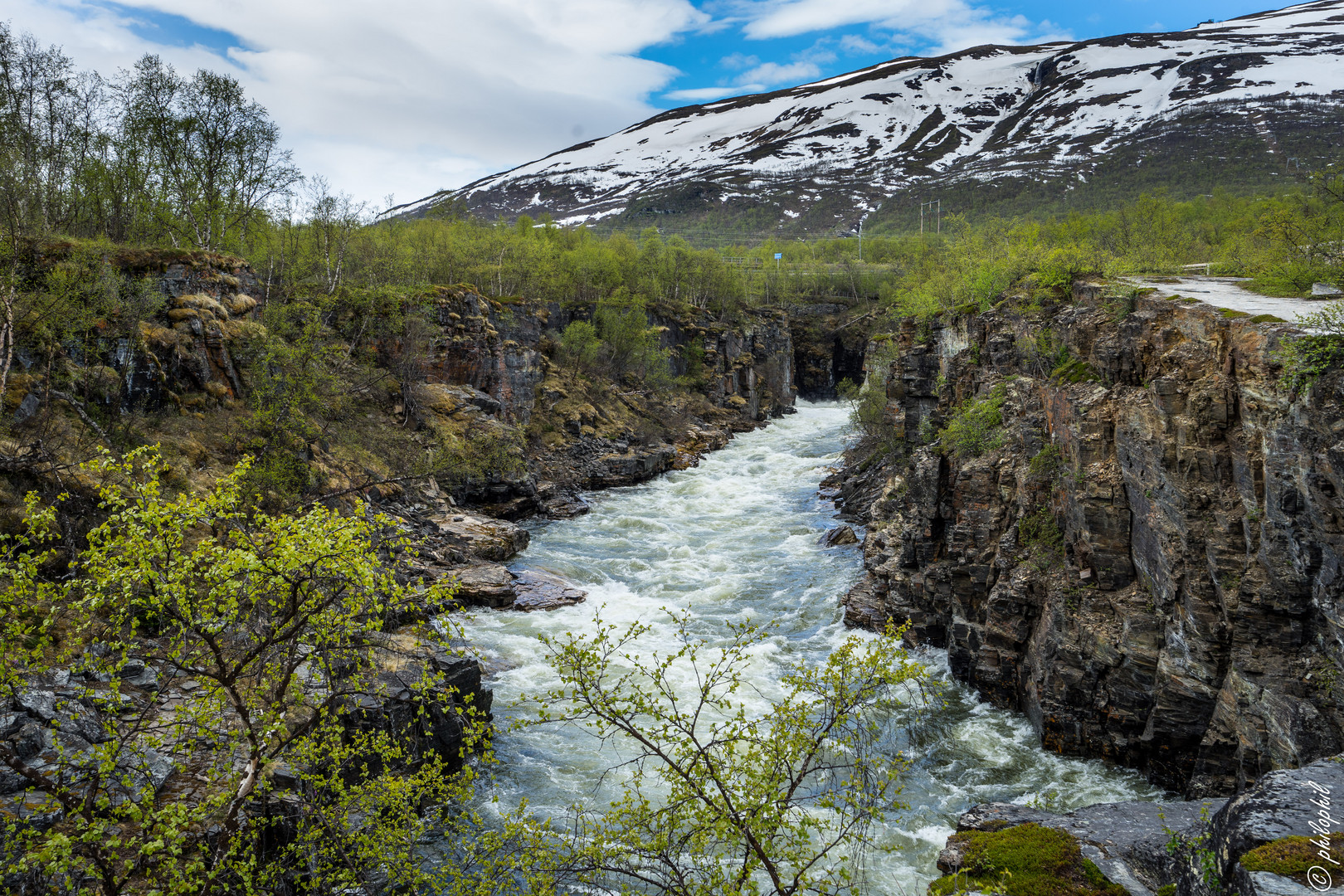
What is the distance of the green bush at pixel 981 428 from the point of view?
24.0 metres

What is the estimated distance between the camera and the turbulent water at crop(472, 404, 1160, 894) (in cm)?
1546

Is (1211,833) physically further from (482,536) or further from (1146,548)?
(482,536)

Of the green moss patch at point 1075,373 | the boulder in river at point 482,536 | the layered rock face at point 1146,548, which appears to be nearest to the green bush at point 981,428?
the layered rock face at point 1146,548

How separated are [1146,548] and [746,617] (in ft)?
38.5

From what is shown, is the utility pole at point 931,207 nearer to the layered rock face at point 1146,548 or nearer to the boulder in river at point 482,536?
the boulder in river at point 482,536

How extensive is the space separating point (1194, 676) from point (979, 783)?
502 centimetres

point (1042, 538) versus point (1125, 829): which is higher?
point (1042, 538)

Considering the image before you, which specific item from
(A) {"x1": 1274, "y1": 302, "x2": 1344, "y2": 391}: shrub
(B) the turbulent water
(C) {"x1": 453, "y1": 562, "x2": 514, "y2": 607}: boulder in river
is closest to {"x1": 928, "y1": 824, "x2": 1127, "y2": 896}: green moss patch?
(B) the turbulent water

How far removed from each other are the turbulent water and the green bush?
23.0 ft

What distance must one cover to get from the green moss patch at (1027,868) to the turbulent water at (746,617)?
52.9 inches

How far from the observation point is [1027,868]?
10617mm

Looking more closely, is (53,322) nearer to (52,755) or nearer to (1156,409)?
(52,755)

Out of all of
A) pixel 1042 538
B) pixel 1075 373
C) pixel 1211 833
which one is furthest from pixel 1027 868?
pixel 1075 373

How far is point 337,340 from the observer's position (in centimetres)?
4169
